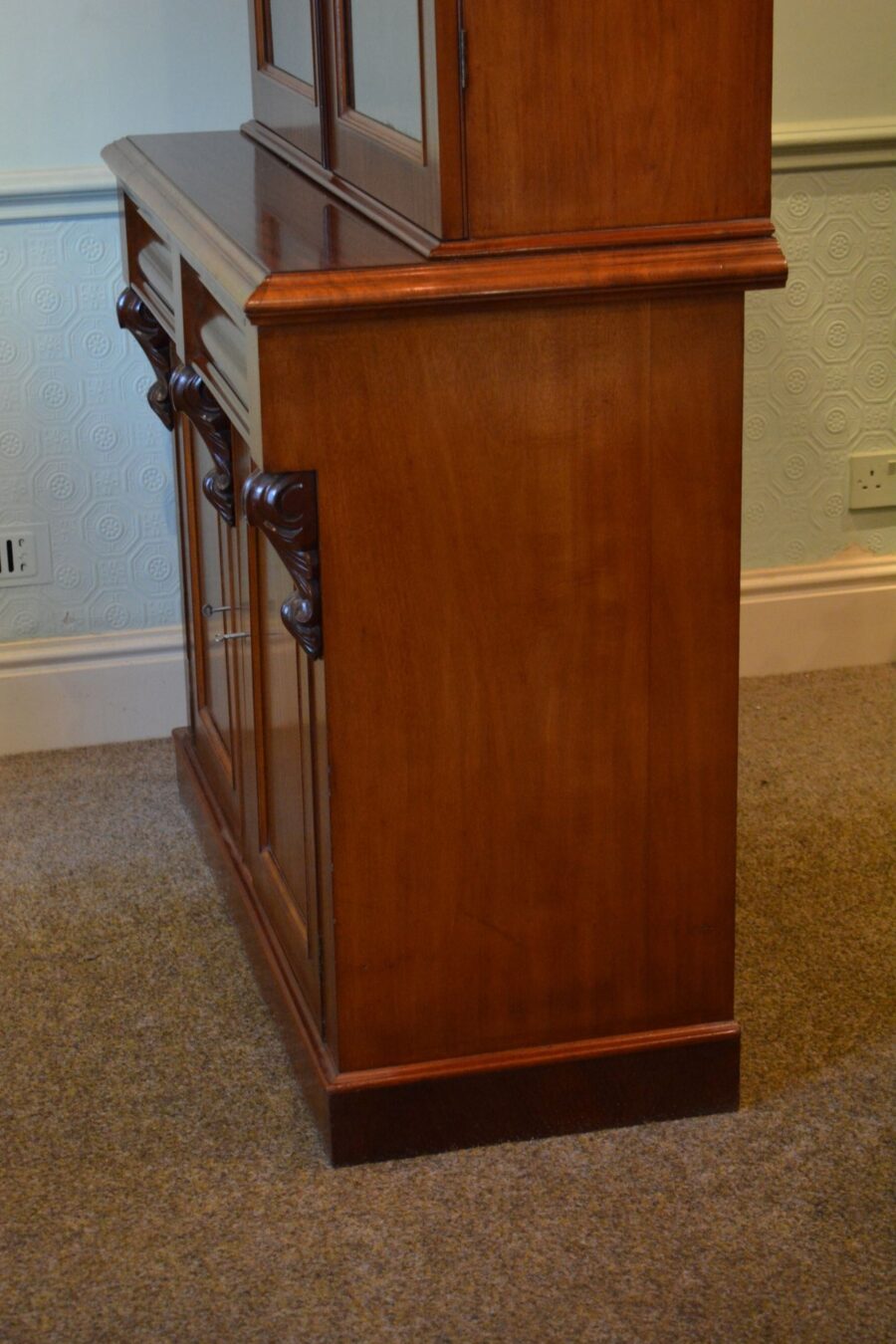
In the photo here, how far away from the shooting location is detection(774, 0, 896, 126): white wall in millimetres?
3064

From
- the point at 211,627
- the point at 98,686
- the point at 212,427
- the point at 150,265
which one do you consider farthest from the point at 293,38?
the point at 98,686

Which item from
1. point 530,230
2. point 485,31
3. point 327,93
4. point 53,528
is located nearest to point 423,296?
point 530,230

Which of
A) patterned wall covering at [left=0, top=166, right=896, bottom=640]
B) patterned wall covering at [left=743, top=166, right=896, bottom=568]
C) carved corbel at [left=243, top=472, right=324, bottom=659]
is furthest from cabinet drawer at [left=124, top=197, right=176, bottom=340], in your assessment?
patterned wall covering at [left=743, top=166, right=896, bottom=568]

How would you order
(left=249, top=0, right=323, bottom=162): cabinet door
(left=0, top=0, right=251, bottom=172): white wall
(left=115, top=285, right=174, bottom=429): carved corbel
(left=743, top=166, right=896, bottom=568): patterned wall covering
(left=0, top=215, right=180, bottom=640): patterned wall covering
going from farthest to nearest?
(left=743, top=166, right=896, bottom=568): patterned wall covering
(left=0, top=215, right=180, bottom=640): patterned wall covering
(left=0, top=0, right=251, bottom=172): white wall
(left=115, top=285, right=174, bottom=429): carved corbel
(left=249, top=0, right=323, bottom=162): cabinet door

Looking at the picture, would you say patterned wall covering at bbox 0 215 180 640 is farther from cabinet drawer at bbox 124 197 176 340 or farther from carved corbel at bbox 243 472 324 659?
carved corbel at bbox 243 472 324 659

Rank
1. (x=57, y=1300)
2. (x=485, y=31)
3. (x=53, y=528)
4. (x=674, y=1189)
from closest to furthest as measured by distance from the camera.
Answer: (x=485, y=31) < (x=57, y=1300) < (x=674, y=1189) < (x=53, y=528)

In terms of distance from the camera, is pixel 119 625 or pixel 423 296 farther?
pixel 119 625

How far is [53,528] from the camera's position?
3078 mm

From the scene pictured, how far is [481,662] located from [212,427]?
61 cm

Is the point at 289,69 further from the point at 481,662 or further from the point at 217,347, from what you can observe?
the point at 481,662

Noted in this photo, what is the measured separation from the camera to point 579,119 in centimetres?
165

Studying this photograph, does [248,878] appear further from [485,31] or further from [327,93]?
[485,31]

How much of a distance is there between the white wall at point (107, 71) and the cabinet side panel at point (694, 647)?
58.3 inches

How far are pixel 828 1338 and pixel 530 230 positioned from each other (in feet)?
3.56
